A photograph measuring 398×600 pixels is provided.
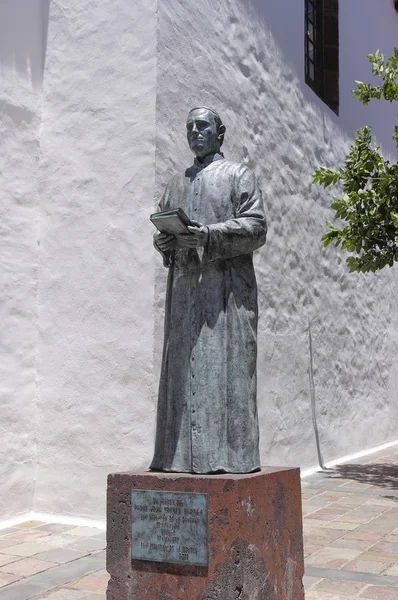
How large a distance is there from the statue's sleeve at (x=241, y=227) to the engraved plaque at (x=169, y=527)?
115 centimetres

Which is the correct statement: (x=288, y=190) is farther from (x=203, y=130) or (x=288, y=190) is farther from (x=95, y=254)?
(x=203, y=130)

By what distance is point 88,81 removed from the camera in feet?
21.6

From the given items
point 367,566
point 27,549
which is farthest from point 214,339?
point 27,549

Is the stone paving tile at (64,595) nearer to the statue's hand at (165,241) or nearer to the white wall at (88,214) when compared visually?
the white wall at (88,214)

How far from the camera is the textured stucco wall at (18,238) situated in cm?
625

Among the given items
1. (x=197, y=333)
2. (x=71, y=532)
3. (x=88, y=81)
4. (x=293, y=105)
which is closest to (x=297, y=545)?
(x=197, y=333)

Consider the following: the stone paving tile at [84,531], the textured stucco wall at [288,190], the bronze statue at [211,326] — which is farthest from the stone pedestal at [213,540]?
the textured stucco wall at [288,190]

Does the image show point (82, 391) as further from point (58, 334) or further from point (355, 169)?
point (355, 169)

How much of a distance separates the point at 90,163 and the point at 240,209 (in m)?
3.00

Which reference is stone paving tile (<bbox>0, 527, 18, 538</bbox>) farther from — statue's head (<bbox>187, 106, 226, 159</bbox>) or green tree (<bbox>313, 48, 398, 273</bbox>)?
green tree (<bbox>313, 48, 398, 273</bbox>)

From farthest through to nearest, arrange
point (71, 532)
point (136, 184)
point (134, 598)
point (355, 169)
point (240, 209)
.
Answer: point (355, 169) → point (136, 184) → point (71, 532) → point (240, 209) → point (134, 598)

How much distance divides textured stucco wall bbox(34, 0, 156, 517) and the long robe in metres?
2.25

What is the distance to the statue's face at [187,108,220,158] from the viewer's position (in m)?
3.88

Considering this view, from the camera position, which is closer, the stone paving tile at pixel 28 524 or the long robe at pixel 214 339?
the long robe at pixel 214 339
